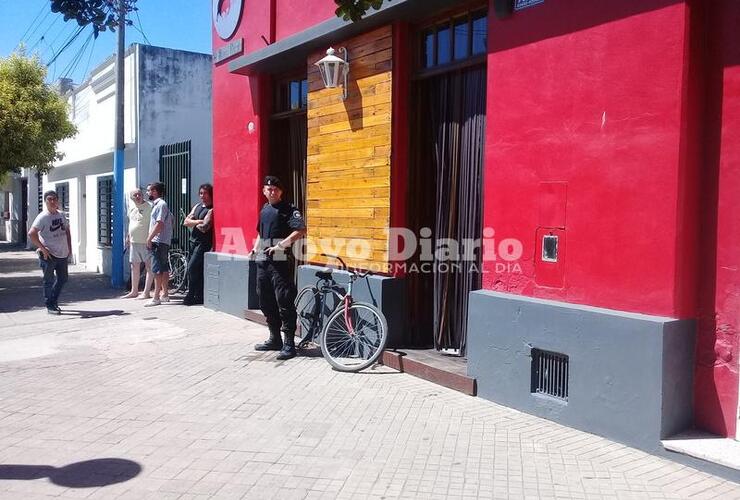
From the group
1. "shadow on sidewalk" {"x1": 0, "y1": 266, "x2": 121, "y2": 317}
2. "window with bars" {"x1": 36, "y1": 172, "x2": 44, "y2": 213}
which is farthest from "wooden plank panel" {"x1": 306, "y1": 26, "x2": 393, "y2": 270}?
"window with bars" {"x1": 36, "y1": 172, "x2": 44, "y2": 213}

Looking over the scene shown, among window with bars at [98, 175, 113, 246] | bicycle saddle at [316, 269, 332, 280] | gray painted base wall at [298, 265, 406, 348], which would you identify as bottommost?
gray painted base wall at [298, 265, 406, 348]

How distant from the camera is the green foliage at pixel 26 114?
39.3 feet

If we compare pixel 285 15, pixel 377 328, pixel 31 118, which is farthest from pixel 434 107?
pixel 31 118

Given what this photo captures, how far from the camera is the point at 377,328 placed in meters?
6.30

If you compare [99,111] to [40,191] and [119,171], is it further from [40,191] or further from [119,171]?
[40,191]

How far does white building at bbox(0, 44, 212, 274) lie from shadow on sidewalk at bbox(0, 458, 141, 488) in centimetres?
748

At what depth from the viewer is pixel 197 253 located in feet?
33.4

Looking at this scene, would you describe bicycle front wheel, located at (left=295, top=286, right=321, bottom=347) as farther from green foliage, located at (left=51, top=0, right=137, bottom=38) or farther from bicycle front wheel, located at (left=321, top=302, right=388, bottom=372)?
green foliage, located at (left=51, top=0, right=137, bottom=38)

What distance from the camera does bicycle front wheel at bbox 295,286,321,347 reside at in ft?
23.3

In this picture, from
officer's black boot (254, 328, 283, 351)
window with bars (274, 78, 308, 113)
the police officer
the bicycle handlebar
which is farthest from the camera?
window with bars (274, 78, 308, 113)

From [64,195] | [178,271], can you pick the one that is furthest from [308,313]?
[64,195]

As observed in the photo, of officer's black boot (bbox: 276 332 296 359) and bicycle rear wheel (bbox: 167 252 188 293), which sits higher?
bicycle rear wheel (bbox: 167 252 188 293)

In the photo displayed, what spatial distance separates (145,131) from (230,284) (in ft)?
15.8

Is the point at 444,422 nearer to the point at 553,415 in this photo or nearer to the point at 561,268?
the point at 553,415
